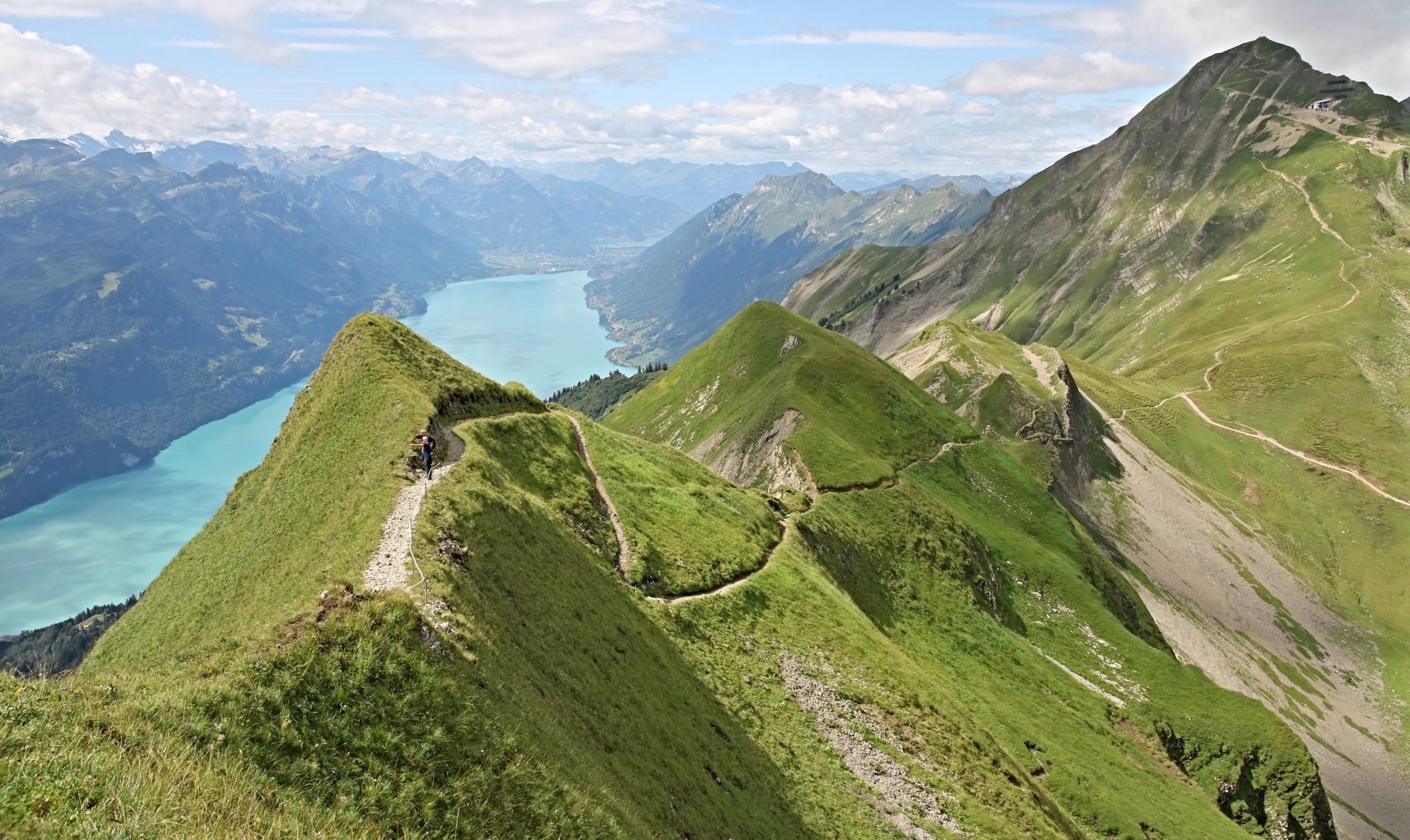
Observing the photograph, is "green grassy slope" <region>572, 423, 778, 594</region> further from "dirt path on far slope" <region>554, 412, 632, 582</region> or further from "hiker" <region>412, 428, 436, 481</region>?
"hiker" <region>412, 428, 436, 481</region>

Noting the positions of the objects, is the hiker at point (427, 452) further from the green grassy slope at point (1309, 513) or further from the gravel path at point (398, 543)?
the green grassy slope at point (1309, 513)

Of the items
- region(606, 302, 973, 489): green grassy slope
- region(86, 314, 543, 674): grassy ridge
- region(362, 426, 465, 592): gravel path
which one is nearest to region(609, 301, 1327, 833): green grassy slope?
region(606, 302, 973, 489): green grassy slope

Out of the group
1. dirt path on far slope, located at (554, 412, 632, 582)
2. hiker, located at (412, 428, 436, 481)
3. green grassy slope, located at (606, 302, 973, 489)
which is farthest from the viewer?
green grassy slope, located at (606, 302, 973, 489)

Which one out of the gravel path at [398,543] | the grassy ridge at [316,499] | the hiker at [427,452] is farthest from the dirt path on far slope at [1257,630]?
the gravel path at [398,543]

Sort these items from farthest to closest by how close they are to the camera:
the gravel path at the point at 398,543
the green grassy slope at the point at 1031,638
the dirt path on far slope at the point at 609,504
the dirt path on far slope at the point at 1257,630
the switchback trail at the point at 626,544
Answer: the dirt path on far slope at the point at 1257,630, the green grassy slope at the point at 1031,638, the dirt path on far slope at the point at 609,504, the switchback trail at the point at 626,544, the gravel path at the point at 398,543

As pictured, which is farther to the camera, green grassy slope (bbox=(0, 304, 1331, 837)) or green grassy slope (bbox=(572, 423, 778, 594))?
green grassy slope (bbox=(572, 423, 778, 594))

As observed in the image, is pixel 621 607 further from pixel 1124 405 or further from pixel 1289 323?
pixel 1289 323

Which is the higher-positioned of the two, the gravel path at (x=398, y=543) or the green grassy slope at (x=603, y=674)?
the gravel path at (x=398, y=543)

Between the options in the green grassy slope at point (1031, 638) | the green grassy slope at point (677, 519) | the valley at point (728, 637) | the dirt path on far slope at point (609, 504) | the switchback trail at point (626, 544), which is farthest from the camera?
the green grassy slope at point (1031, 638)

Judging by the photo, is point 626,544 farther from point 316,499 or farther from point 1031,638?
point 1031,638

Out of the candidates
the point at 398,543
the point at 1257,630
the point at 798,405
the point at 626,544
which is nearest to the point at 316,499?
the point at 398,543
